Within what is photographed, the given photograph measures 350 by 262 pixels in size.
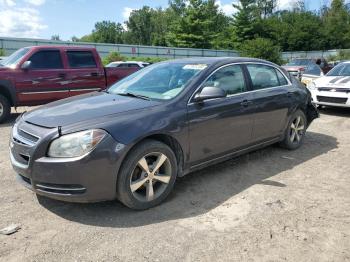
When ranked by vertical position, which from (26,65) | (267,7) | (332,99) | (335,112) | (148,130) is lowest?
(335,112)

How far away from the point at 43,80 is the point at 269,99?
596 cm

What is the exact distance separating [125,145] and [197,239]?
3.69ft

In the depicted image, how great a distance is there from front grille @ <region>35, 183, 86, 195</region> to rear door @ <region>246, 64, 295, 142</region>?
2.71 metres

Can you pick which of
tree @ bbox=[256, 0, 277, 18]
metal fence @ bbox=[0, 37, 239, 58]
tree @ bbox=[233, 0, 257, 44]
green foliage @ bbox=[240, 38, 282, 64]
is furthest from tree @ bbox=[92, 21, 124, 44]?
green foliage @ bbox=[240, 38, 282, 64]

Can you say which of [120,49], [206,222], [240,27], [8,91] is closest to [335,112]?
[206,222]

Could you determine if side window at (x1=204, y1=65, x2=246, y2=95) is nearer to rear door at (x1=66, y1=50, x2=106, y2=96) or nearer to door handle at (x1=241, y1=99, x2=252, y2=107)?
door handle at (x1=241, y1=99, x2=252, y2=107)

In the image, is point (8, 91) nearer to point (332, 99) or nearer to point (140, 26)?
point (332, 99)

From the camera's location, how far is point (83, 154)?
344 cm

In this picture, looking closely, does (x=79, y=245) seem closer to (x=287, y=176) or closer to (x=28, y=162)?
(x=28, y=162)

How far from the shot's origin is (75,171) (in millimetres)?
3424

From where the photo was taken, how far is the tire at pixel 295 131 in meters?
6.11

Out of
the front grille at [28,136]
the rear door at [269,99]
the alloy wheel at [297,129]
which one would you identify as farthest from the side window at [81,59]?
the front grille at [28,136]

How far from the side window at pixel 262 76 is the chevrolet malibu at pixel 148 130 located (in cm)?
2

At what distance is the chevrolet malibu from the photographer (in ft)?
11.5
